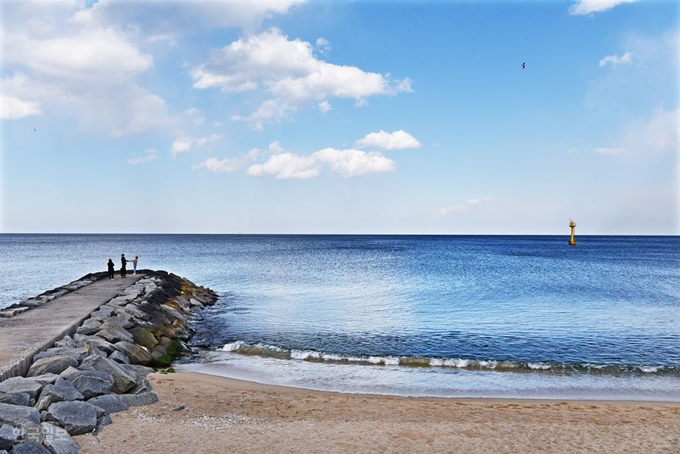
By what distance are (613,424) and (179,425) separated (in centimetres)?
784

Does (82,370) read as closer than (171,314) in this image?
Yes

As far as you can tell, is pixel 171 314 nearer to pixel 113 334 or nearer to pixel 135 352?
pixel 113 334

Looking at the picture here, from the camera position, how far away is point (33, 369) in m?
10.5

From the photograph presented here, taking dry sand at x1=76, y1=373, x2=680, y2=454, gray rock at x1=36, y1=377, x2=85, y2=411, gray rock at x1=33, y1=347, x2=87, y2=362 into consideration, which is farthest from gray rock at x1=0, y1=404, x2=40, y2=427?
gray rock at x1=33, y1=347, x2=87, y2=362

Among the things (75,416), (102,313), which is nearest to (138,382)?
(75,416)

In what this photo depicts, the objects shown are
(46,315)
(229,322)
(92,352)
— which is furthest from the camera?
(229,322)

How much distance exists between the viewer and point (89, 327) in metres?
14.6

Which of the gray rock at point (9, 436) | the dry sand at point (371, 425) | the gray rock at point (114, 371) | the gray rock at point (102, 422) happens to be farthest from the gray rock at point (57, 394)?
the gray rock at point (9, 436)

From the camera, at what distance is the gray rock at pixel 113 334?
46.5ft

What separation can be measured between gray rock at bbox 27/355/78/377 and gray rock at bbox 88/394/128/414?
1.54 m

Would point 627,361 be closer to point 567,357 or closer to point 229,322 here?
point 567,357

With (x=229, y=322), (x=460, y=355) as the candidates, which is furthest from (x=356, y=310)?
(x=460, y=355)

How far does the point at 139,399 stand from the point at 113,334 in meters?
5.00

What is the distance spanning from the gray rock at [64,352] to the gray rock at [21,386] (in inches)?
76.2
